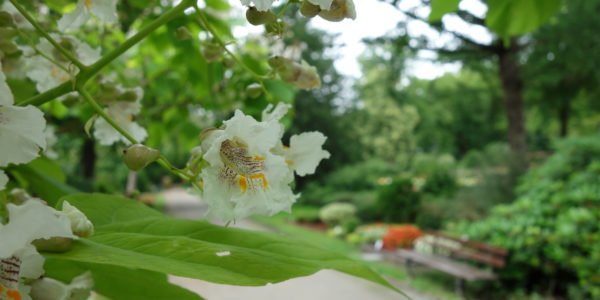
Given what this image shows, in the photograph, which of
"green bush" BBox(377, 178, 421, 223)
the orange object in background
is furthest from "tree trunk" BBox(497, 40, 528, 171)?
the orange object in background

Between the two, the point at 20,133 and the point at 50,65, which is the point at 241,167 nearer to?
the point at 20,133

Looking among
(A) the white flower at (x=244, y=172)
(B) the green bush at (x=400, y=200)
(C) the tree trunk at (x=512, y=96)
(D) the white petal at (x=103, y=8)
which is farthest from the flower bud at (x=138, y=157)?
(B) the green bush at (x=400, y=200)

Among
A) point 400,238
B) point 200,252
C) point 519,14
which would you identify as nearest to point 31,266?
point 200,252

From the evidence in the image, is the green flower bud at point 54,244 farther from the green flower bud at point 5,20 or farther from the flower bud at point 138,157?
the green flower bud at point 5,20

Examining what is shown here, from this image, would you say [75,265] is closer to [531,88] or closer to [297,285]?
[297,285]

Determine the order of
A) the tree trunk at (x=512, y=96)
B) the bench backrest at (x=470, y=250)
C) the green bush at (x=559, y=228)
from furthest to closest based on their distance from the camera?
the tree trunk at (x=512, y=96) < the bench backrest at (x=470, y=250) < the green bush at (x=559, y=228)

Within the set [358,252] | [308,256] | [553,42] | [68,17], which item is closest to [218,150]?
[308,256]
